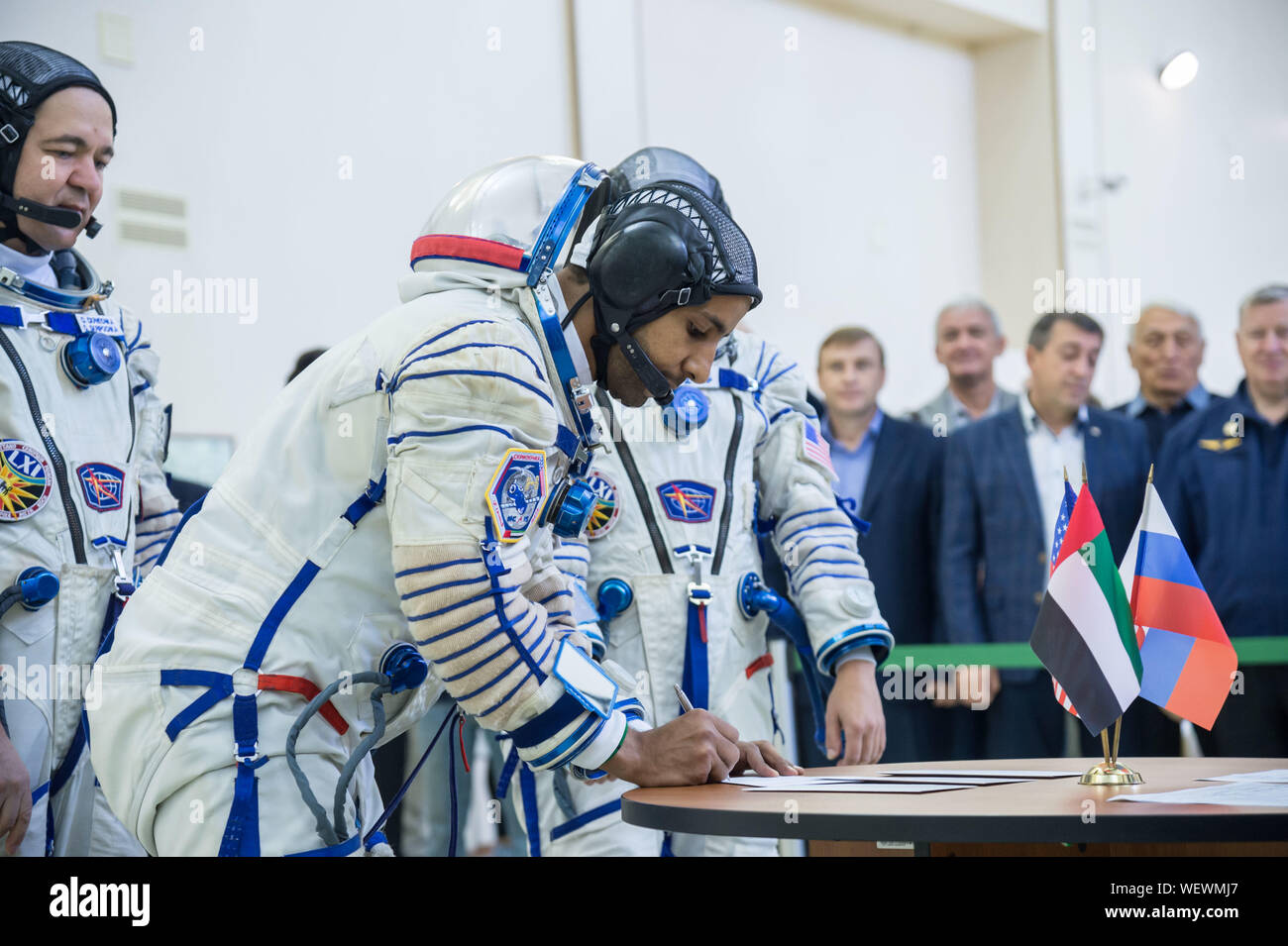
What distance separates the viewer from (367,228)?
5.88 metres

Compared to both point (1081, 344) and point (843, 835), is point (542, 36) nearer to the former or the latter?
point (1081, 344)

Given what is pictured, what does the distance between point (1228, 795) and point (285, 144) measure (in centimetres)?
491

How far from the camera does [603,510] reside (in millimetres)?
2711

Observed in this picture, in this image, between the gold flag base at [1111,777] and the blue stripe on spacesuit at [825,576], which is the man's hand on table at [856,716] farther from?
the gold flag base at [1111,777]

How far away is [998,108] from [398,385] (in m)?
8.67

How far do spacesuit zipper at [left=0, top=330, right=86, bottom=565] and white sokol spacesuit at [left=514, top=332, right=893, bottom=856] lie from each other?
92 centimetres

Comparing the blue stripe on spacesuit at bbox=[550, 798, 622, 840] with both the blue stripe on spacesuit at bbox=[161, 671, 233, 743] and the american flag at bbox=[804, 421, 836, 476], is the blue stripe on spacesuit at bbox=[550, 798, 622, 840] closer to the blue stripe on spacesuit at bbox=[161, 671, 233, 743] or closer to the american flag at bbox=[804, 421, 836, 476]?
the american flag at bbox=[804, 421, 836, 476]

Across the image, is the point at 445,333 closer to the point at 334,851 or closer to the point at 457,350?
the point at 457,350

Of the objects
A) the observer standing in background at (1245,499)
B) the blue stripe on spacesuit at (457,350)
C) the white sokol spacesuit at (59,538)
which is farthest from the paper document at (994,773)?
the observer standing in background at (1245,499)

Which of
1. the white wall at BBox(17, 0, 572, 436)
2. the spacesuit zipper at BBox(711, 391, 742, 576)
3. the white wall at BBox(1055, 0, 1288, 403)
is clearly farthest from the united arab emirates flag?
the white wall at BBox(1055, 0, 1288, 403)

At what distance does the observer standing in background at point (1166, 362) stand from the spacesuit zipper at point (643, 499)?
2.99 m

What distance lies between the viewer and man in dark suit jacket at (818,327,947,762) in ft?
15.0

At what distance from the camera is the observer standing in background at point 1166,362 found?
16.9ft

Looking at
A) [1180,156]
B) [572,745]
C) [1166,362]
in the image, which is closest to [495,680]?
[572,745]
